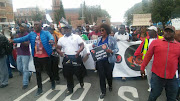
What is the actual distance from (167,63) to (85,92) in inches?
98.1

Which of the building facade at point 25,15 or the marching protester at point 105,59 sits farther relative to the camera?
the building facade at point 25,15

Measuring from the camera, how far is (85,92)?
4.56 meters

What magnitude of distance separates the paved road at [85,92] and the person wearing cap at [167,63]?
4.18ft

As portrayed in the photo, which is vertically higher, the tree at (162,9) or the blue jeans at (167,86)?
the tree at (162,9)

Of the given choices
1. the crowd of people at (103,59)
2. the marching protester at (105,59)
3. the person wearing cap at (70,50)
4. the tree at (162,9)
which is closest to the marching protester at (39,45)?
the crowd of people at (103,59)

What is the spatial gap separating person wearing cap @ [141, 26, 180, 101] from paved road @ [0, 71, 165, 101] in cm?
127

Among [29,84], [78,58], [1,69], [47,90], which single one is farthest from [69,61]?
[1,69]

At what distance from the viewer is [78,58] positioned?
4406 millimetres

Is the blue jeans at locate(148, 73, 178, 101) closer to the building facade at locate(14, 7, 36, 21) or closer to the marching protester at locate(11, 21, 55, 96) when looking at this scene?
the marching protester at locate(11, 21, 55, 96)

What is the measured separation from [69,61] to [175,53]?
2533 millimetres

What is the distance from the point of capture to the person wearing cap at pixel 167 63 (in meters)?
2.80

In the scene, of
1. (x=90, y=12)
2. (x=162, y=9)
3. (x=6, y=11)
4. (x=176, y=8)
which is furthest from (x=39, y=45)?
(x=6, y=11)

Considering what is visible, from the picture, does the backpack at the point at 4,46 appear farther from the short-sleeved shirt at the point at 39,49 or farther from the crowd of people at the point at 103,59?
the short-sleeved shirt at the point at 39,49

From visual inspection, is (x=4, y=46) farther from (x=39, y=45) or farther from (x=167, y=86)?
(x=167, y=86)
